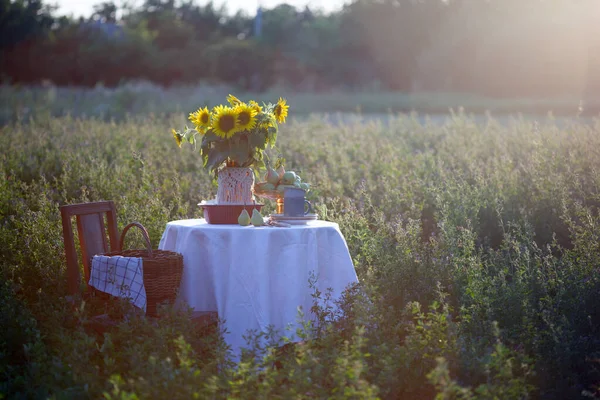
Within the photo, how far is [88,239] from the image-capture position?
210 inches

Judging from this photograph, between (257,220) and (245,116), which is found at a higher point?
(245,116)

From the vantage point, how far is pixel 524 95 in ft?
125

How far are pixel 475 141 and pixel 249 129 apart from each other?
6.51 meters

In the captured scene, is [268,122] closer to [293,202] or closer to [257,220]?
[293,202]

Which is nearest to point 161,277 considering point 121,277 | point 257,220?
point 121,277

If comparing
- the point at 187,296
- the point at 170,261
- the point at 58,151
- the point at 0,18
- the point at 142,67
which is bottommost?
the point at 187,296

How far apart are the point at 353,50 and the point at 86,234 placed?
4132cm

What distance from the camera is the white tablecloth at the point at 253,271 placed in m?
4.56

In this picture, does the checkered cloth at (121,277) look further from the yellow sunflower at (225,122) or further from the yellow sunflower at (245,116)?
the yellow sunflower at (245,116)

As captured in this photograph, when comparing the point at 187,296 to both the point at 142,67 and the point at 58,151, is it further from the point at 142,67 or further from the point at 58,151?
the point at 142,67

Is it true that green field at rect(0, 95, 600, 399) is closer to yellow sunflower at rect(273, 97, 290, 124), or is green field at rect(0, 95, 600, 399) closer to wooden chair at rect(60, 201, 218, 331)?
wooden chair at rect(60, 201, 218, 331)

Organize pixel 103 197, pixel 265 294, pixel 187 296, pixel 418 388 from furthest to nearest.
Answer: pixel 103 197
pixel 187 296
pixel 265 294
pixel 418 388

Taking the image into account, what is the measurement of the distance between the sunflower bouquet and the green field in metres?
1.07

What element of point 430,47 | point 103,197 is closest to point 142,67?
point 430,47
